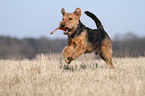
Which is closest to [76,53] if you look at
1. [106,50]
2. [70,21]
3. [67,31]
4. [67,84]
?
[67,31]

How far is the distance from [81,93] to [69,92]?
8.2 inches

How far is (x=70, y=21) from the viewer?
3.83 m

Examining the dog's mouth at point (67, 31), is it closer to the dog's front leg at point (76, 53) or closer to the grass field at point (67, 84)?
the dog's front leg at point (76, 53)

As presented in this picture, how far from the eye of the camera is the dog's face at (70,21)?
12.3 ft

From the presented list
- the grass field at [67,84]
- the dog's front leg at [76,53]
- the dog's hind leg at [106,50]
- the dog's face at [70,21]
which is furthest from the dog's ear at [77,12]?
the grass field at [67,84]

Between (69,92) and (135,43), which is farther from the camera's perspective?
(135,43)

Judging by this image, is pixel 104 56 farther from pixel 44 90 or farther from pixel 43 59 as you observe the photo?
pixel 44 90

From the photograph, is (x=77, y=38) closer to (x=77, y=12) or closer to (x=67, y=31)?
(x=67, y=31)

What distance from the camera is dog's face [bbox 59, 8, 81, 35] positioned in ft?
12.3

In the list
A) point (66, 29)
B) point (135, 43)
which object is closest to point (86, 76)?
point (66, 29)

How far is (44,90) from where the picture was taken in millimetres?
2691

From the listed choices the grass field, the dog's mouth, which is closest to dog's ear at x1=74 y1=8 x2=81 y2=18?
the dog's mouth

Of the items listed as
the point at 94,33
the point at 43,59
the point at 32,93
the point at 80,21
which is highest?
the point at 80,21

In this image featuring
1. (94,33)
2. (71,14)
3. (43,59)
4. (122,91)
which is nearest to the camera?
(122,91)
